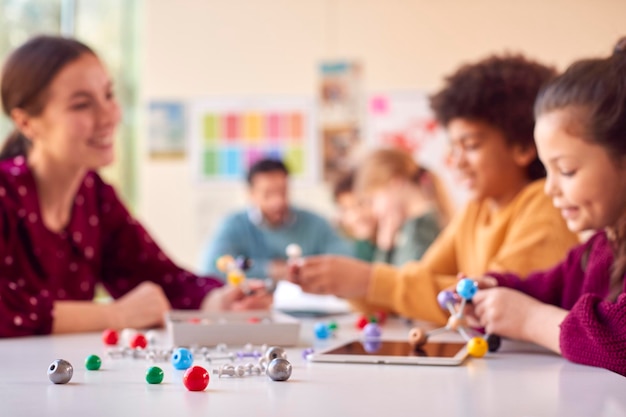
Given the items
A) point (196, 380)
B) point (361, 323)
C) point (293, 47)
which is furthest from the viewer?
point (293, 47)

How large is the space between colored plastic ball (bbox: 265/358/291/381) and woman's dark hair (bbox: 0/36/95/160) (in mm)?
1029

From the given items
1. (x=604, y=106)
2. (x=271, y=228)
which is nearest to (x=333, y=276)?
(x=604, y=106)

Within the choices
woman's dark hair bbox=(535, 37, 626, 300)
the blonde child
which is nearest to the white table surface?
woman's dark hair bbox=(535, 37, 626, 300)

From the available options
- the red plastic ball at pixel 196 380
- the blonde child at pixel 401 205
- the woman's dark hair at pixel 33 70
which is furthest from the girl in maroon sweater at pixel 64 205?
the blonde child at pixel 401 205

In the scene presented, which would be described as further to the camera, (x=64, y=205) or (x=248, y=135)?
(x=248, y=135)

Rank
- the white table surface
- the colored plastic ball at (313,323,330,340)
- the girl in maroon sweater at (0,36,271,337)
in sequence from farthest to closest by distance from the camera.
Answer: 1. the girl in maroon sweater at (0,36,271,337)
2. the colored plastic ball at (313,323,330,340)
3. the white table surface

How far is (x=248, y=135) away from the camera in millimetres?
4656

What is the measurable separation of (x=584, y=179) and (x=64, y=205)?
3.46 ft

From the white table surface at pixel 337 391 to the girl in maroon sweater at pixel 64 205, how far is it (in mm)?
510

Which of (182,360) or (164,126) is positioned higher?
(164,126)

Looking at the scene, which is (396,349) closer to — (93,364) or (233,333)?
(233,333)

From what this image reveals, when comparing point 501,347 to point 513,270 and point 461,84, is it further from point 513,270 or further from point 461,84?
point 461,84

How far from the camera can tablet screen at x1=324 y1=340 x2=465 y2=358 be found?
1.11 meters

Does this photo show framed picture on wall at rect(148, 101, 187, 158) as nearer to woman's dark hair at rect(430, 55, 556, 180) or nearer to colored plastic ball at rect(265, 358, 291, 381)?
woman's dark hair at rect(430, 55, 556, 180)
